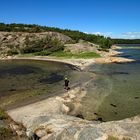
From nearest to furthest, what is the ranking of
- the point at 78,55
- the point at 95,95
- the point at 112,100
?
the point at 112,100 < the point at 95,95 < the point at 78,55

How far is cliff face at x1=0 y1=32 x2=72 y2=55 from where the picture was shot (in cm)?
12925

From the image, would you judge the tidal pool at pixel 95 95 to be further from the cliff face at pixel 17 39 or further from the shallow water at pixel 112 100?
the cliff face at pixel 17 39

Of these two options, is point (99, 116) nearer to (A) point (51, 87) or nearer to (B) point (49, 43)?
(A) point (51, 87)

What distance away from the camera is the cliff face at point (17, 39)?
424 ft

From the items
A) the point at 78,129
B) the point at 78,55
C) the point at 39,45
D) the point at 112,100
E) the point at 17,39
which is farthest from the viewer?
the point at 17,39

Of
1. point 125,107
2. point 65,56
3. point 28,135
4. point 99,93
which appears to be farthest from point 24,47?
point 28,135

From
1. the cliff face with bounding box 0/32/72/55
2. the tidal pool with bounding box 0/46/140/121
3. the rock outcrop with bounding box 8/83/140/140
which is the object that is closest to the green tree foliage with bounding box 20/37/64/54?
the cliff face with bounding box 0/32/72/55

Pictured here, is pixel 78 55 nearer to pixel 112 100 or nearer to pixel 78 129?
pixel 112 100

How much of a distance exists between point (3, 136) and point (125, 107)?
18.5 metres

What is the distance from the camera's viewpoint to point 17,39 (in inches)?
5295

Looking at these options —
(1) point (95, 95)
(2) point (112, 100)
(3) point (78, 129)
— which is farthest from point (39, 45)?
(3) point (78, 129)

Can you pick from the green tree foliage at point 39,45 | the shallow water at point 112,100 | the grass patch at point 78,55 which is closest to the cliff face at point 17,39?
the green tree foliage at point 39,45

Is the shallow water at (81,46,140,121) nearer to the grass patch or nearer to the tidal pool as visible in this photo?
the tidal pool

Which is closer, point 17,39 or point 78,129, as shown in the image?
Answer: point 78,129
